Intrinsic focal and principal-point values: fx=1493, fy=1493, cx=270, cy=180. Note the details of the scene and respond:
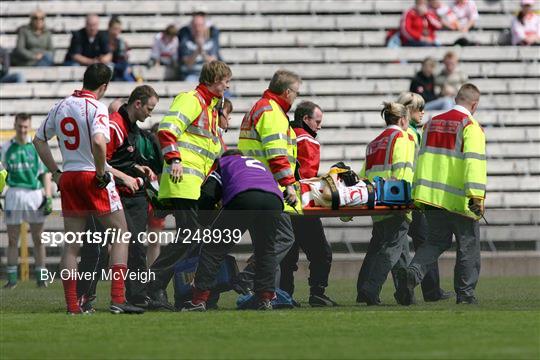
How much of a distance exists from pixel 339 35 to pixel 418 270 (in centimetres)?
1127

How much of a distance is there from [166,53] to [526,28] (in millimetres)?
5781

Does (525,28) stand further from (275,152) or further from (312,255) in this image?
(275,152)

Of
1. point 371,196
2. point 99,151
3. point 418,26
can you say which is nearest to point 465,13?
point 418,26

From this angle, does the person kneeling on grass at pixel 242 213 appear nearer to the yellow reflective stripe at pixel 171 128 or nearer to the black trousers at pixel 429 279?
the yellow reflective stripe at pixel 171 128

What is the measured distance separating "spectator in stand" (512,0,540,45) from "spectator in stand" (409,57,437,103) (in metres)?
2.40

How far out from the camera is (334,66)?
23.4 m

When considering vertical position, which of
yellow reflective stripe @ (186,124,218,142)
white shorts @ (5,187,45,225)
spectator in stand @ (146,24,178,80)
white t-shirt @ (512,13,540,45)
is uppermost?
white t-shirt @ (512,13,540,45)

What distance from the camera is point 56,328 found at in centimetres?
1075

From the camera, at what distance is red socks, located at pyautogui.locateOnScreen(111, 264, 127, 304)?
11.7 m

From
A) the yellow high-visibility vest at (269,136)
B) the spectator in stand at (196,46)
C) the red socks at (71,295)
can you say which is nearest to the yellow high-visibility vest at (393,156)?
the yellow high-visibility vest at (269,136)

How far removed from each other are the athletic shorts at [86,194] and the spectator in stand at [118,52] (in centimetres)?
1061

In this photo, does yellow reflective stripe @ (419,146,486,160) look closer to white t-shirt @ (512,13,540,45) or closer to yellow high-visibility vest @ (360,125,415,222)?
yellow high-visibility vest @ (360,125,415,222)

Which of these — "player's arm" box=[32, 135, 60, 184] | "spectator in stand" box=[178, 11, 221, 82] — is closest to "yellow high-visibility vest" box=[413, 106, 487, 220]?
"player's arm" box=[32, 135, 60, 184]

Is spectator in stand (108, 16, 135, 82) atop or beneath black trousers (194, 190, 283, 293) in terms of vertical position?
atop
